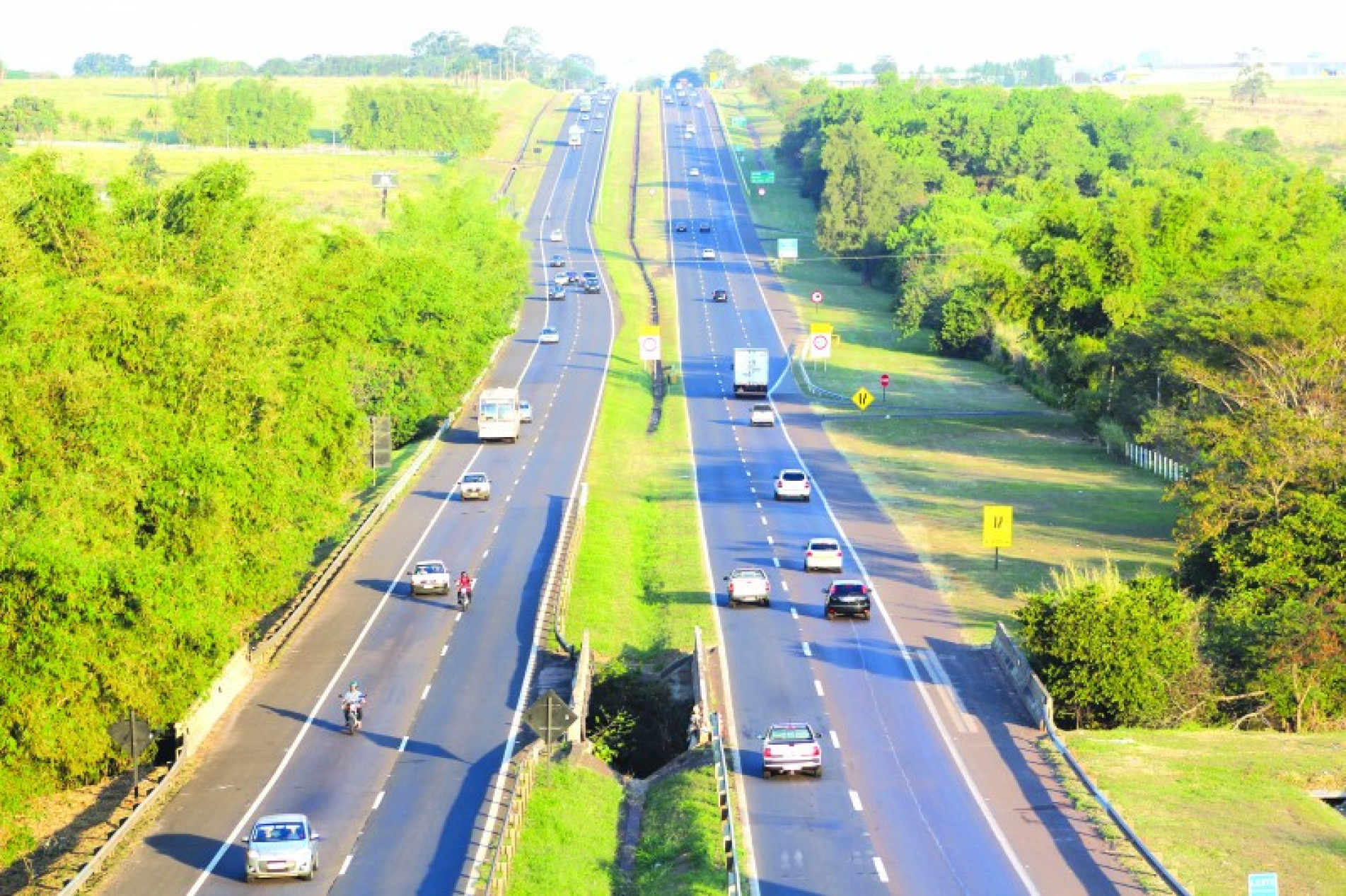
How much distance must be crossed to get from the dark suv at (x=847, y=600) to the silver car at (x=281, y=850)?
79.0ft

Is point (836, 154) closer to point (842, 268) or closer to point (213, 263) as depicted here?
point (842, 268)

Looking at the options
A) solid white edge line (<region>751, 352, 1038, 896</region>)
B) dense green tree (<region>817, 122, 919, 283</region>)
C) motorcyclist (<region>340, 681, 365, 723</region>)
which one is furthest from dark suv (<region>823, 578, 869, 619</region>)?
dense green tree (<region>817, 122, 919, 283</region>)

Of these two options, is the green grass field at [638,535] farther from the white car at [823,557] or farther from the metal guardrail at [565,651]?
the white car at [823,557]

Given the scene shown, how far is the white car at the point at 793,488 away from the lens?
78500 mm

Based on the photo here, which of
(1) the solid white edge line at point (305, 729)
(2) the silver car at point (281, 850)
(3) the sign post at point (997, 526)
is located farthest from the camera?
(3) the sign post at point (997, 526)

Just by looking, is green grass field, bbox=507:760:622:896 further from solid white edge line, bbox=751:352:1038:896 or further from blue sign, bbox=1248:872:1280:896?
blue sign, bbox=1248:872:1280:896

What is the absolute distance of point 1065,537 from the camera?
226 feet

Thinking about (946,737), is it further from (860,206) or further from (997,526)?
(860,206)

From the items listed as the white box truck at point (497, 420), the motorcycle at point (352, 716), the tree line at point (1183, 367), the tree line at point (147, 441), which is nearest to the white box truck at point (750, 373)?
the tree line at point (1183, 367)

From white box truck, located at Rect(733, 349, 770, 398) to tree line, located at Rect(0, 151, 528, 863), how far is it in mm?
37265

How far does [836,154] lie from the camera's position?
166750 millimetres

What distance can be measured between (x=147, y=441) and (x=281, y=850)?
1717 cm

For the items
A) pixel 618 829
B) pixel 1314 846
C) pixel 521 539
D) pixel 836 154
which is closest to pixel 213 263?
pixel 521 539

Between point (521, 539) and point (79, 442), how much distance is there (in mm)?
25009
